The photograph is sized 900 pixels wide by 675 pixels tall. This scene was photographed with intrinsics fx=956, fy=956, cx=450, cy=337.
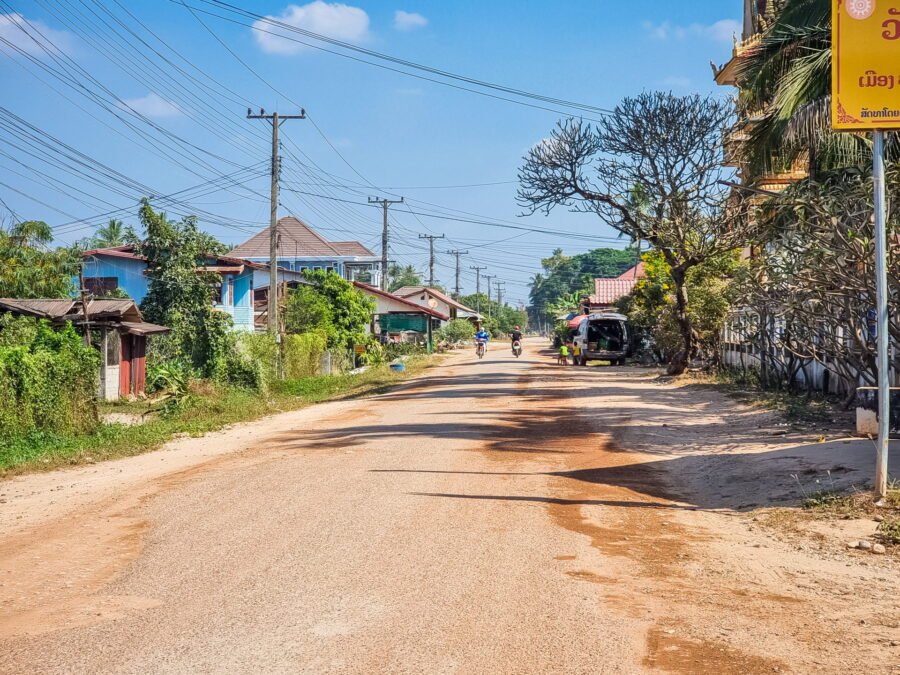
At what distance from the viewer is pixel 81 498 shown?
11.1 meters

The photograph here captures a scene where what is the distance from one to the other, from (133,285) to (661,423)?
2652cm

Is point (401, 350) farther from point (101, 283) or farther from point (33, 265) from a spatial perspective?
point (33, 265)

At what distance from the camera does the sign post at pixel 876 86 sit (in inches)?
367

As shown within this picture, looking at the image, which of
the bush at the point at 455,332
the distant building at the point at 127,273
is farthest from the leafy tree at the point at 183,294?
the bush at the point at 455,332

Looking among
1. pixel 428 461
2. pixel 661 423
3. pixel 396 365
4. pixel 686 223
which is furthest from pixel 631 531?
pixel 396 365

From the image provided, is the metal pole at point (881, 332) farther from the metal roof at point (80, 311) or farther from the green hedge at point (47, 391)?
the metal roof at point (80, 311)

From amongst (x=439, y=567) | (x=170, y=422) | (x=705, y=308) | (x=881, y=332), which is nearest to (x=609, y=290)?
(x=705, y=308)

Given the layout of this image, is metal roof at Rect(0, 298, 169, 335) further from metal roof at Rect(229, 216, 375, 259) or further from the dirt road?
metal roof at Rect(229, 216, 375, 259)

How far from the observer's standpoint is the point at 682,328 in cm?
3316

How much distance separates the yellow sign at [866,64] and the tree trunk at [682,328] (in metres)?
23.1

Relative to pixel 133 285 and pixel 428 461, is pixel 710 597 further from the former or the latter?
pixel 133 285

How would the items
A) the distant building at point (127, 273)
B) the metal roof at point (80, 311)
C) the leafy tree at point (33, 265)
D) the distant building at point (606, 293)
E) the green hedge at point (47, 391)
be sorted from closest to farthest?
1. the green hedge at point (47, 391)
2. the metal roof at point (80, 311)
3. the leafy tree at point (33, 265)
4. the distant building at point (127, 273)
5. the distant building at point (606, 293)

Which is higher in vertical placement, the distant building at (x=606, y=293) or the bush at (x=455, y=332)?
the distant building at (x=606, y=293)

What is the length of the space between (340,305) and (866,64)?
34.4 m
